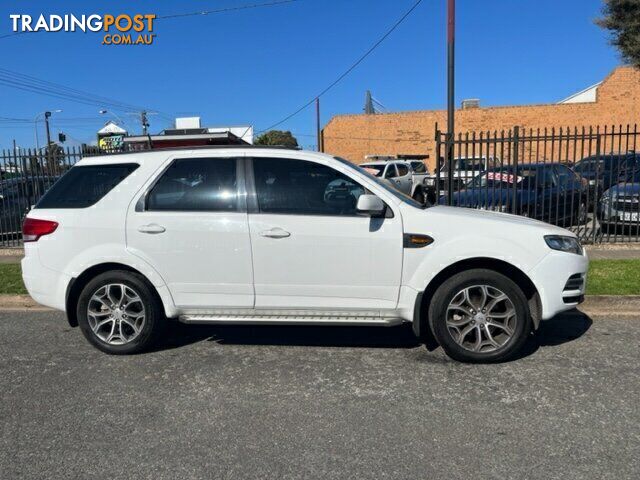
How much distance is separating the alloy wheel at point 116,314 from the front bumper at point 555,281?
338cm

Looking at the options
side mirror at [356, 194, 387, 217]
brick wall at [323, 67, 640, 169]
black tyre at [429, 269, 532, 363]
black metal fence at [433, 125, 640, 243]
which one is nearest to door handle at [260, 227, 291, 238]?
side mirror at [356, 194, 387, 217]

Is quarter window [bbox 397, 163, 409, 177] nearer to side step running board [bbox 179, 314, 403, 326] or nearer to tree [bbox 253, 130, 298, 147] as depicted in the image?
side step running board [bbox 179, 314, 403, 326]

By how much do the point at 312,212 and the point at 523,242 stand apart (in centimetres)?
174

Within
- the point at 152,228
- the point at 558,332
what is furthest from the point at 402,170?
the point at 152,228

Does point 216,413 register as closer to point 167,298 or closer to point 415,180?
point 167,298

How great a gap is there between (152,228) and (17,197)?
916cm

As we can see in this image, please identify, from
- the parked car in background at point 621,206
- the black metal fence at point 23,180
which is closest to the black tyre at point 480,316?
the parked car in background at point 621,206

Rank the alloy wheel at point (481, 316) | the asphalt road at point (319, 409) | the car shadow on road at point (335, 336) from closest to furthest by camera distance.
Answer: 1. the asphalt road at point (319, 409)
2. the alloy wheel at point (481, 316)
3. the car shadow on road at point (335, 336)

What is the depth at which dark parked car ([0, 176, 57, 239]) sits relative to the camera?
38.8 feet

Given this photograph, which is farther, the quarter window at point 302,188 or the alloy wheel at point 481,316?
the quarter window at point 302,188

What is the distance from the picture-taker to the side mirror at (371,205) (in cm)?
432

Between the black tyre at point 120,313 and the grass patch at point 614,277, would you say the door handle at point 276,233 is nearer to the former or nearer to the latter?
the black tyre at point 120,313

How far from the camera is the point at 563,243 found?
15.0 feet

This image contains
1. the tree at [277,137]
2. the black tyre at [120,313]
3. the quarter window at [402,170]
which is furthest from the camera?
the tree at [277,137]
